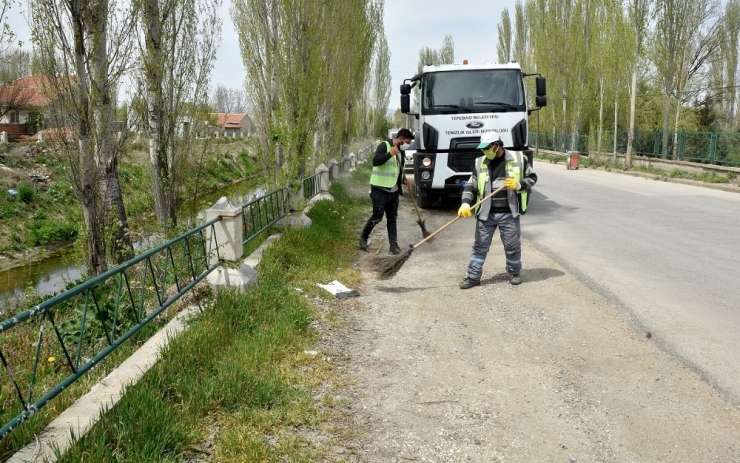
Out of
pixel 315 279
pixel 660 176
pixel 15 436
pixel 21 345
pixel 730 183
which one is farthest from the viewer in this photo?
pixel 660 176

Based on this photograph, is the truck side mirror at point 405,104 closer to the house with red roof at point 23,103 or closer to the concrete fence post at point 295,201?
the concrete fence post at point 295,201

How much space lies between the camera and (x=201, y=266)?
19.2ft

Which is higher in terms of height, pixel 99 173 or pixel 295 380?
pixel 99 173

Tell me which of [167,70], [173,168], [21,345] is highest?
[167,70]

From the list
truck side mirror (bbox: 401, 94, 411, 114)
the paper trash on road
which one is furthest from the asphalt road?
truck side mirror (bbox: 401, 94, 411, 114)

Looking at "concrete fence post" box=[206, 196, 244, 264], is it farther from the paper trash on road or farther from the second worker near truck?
the second worker near truck

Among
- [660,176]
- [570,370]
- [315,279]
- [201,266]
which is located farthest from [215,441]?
[660,176]

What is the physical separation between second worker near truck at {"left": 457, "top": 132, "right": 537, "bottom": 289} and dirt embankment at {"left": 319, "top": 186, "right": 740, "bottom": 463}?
28cm

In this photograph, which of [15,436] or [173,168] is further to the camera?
[173,168]

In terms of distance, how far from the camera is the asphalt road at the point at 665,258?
15.1 feet

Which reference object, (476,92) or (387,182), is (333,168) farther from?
(387,182)

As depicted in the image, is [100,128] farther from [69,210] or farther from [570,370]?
[69,210]

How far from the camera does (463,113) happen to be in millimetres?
10750

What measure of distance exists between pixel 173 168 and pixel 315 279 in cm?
339
